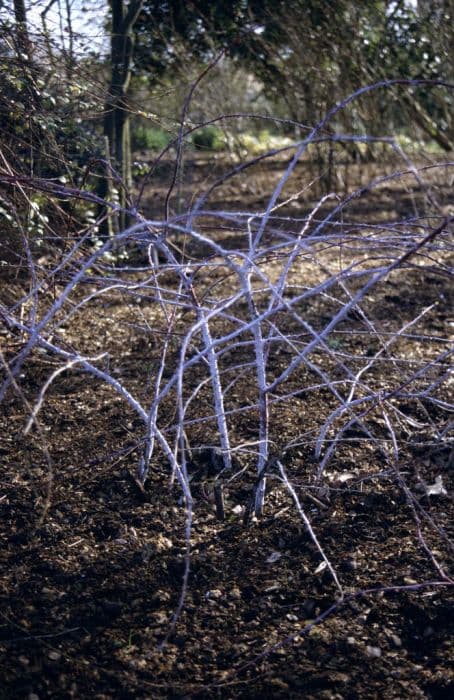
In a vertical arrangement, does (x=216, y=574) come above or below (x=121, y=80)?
below

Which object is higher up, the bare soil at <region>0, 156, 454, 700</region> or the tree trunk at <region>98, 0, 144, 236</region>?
the tree trunk at <region>98, 0, 144, 236</region>

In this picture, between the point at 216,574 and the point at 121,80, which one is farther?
the point at 121,80

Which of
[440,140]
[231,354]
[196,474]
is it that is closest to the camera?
[196,474]

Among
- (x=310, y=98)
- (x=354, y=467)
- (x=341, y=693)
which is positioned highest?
(x=310, y=98)

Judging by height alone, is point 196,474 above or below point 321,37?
below

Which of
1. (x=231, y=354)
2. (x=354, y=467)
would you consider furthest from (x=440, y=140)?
(x=354, y=467)

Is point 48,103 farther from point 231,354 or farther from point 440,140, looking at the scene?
point 440,140

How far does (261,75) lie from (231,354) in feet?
15.7

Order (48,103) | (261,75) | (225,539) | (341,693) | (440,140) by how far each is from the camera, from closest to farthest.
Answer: (341,693) < (225,539) < (48,103) < (261,75) < (440,140)

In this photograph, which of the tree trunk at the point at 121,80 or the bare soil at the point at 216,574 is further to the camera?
the tree trunk at the point at 121,80

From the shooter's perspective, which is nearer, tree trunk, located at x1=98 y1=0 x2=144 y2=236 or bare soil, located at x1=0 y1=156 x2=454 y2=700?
bare soil, located at x1=0 y1=156 x2=454 y2=700

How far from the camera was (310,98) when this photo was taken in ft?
24.4

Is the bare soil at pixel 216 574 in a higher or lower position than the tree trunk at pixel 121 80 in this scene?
lower

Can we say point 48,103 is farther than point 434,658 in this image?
Yes
